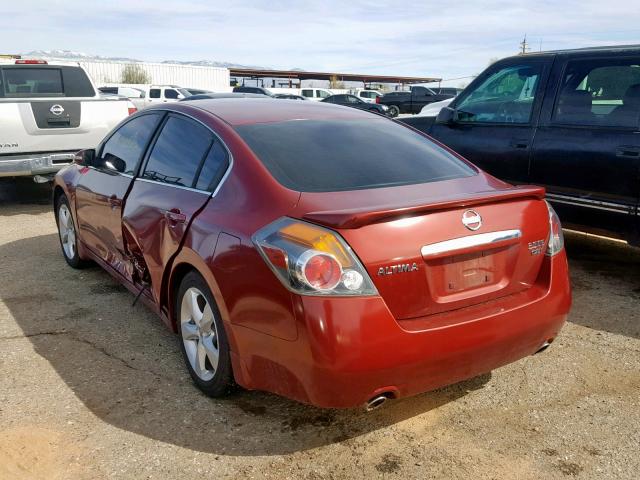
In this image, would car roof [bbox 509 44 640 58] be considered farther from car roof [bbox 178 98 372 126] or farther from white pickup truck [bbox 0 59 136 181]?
white pickup truck [bbox 0 59 136 181]

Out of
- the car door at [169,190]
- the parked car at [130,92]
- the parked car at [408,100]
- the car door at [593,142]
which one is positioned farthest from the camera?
the parked car at [408,100]

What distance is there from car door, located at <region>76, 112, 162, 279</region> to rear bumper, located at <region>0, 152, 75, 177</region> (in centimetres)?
314

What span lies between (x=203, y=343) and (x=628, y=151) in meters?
3.50

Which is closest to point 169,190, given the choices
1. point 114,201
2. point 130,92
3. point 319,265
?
point 114,201

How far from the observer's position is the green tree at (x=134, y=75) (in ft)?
182

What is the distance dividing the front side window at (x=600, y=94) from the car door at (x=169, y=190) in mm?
3247

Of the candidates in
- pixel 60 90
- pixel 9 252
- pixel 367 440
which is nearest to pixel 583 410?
pixel 367 440

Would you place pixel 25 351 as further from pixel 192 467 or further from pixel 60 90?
pixel 60 90

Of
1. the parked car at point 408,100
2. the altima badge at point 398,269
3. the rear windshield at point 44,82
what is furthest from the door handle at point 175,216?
→ the parked car at point 408,100

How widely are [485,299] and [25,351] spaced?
112 inches

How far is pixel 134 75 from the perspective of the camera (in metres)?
55.7

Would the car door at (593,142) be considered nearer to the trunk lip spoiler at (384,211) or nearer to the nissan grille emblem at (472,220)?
the trunk lip spoiler at (384,211)

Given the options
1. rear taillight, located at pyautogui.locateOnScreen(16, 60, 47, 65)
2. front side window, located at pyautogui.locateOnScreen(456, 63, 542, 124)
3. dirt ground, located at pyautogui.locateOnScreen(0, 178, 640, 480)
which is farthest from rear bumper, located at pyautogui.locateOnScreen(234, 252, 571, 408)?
rear taillight, located at pyautogui.locateOnScreen(16, 60, 47, 65)

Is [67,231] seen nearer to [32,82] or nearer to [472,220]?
[32,82]
